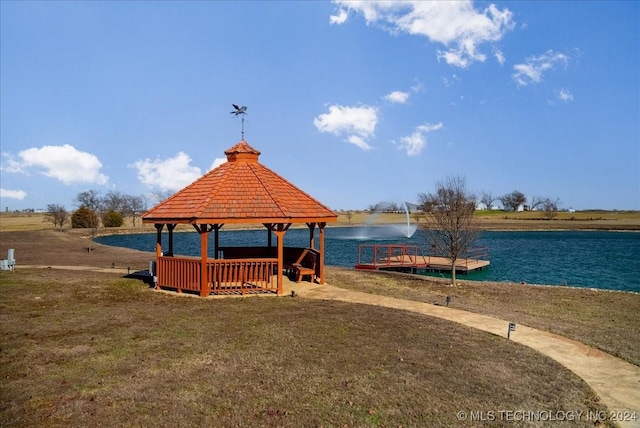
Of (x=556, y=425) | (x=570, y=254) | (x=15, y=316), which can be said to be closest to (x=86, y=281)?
(x=15, y=316)

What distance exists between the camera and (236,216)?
14.9m

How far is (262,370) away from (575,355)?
6.09m

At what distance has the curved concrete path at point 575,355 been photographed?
6.80 meters

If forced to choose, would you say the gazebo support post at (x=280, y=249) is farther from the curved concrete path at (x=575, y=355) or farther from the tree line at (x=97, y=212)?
the tree line at (x=97, y=212)

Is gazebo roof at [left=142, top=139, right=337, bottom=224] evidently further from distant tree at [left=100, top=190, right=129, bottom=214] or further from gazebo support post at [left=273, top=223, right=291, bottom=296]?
distant tree at [left=100, top=190, right=129, bottom=214]

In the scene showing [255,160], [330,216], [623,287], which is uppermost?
[255,160]

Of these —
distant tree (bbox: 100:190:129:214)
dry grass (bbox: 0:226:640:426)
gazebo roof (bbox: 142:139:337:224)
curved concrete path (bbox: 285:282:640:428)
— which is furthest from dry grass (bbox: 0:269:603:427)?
distant tree (bbox: 100:190:129:214)

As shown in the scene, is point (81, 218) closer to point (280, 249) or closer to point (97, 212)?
point (97, 212)

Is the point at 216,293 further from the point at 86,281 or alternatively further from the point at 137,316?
the point at 86,281

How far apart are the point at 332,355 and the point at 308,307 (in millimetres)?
4528

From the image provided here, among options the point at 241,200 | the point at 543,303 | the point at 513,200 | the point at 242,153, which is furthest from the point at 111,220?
the point at 513,200

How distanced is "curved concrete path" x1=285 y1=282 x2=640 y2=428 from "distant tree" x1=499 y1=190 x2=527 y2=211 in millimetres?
151355

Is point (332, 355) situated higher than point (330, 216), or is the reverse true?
point (330, 216)

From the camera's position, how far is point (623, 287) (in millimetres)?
22391
